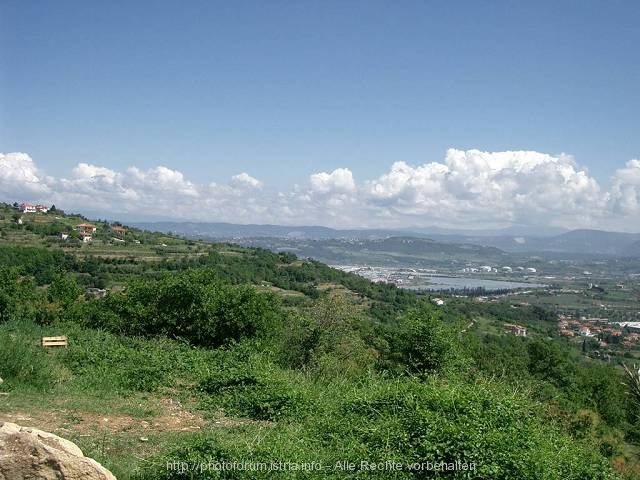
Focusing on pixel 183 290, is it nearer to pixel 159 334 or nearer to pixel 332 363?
pixel 159 334

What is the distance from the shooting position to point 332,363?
49.1 feet

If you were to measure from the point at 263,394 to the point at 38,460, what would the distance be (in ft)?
16.5

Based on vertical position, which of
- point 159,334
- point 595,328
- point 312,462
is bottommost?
point 595,328

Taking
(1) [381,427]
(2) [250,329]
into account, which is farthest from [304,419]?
(2) [250,329]

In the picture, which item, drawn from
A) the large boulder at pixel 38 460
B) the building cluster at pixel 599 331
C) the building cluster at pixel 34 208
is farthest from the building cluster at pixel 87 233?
the large boulder at pixel 38 460

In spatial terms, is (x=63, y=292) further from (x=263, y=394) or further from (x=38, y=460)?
(x=38, y=460)

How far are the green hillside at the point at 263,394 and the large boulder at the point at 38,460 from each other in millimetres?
857

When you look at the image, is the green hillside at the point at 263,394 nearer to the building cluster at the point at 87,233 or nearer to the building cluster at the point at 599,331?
the building cluster at the point at 599,331

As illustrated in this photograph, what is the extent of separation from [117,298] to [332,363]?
1113cm

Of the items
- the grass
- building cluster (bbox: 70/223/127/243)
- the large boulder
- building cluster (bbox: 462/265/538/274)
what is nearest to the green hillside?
the grass

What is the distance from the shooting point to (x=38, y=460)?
5461 mm

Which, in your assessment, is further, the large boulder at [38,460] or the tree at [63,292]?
the tree at [63,292]

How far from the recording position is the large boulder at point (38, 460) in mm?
5418

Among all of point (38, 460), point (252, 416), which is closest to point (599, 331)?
point (252, 416)
